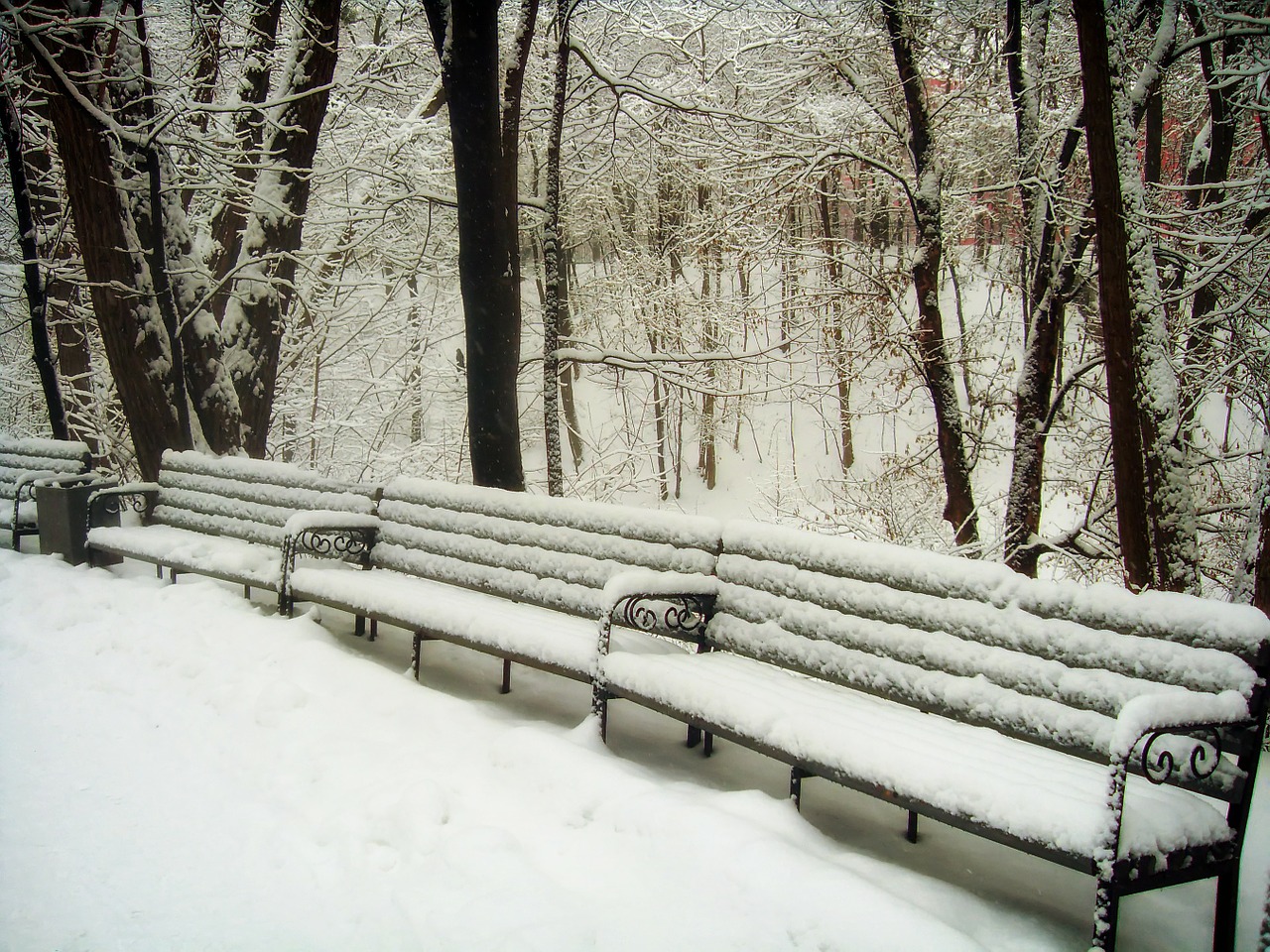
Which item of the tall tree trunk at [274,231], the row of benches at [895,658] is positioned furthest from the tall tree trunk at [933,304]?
the row of benches at [895,658]

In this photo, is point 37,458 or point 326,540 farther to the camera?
point 37,458

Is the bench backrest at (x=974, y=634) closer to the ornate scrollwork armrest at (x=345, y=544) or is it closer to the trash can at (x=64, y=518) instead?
the ornate scrollwork armrest at (x=345, y=544)

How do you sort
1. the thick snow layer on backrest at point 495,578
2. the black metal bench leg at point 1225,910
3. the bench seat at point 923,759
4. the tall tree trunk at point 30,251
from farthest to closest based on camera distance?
the tall tree trunk at point 30,251 → the thick snow layer on backrest at point 495,578 → the black metal bench leg at point 1225,910 → the bench seat at point 923,759

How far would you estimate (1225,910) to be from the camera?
8.57ft

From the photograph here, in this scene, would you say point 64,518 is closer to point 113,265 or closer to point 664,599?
point 113,265

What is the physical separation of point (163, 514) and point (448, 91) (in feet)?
13.7

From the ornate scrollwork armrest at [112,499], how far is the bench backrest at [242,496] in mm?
70

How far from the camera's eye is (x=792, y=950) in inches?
97.2

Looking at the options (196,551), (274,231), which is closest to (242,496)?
(196,551)

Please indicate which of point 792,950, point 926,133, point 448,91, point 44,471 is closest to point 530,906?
point 792,950

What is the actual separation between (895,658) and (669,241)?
11726 millimetres

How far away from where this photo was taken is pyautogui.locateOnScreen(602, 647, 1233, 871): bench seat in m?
2.45

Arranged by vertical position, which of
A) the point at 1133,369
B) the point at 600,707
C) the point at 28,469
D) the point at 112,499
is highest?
the point at 1133,369

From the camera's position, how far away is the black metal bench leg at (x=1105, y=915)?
7.68ft
